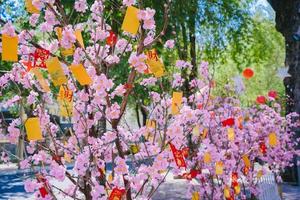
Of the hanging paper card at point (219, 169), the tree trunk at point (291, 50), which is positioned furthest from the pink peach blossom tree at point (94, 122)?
the tree trunk at point (291, 50)

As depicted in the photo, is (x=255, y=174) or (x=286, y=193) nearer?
(x=255, y=174)

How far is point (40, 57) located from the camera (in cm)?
299

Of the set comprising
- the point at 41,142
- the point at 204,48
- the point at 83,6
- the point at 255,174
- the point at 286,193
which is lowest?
the point at 286,193

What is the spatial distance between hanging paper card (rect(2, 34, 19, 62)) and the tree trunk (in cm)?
930

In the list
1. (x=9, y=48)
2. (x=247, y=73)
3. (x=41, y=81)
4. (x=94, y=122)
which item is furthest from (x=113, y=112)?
(x=247, y=73)

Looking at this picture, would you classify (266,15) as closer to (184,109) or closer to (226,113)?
(226,113)

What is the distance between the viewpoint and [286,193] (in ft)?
32.6

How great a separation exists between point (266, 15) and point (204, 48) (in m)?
8.88

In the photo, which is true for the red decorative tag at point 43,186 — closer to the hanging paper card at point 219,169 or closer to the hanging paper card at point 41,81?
the hanging paper card at point 41,81

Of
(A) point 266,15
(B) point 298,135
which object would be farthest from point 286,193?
(A) point 266,15

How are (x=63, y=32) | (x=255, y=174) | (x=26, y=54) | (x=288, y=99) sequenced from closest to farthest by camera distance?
(x=63, y=32) → (x=26, y=54) → (x=255, y=174) → (x=288, y=99)

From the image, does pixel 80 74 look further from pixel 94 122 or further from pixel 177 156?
pixel 177 156

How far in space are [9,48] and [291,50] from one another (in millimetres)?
9818

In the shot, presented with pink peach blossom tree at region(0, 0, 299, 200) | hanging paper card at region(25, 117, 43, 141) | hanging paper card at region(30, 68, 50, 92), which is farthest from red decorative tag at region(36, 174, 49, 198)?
hanging paper card at region(30, 68, 50, 92)
